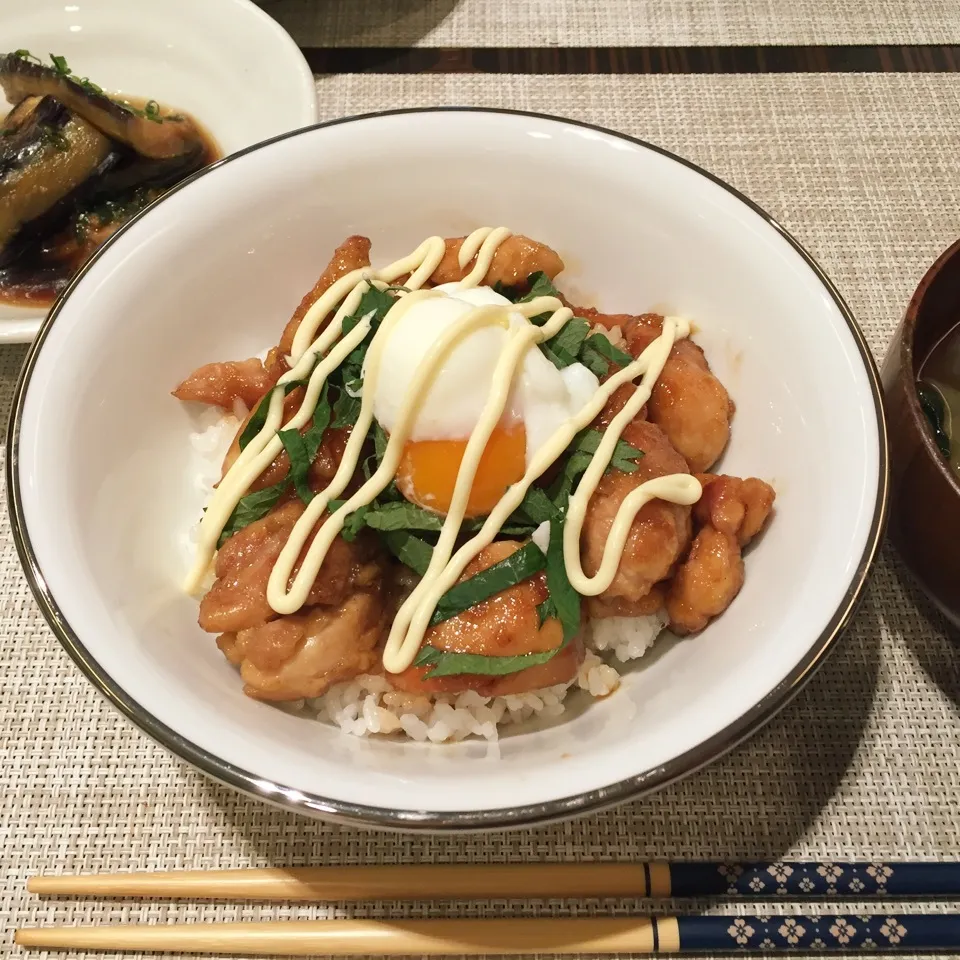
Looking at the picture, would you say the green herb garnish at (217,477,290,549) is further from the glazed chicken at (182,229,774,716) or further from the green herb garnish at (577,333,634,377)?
the green herb garnish at (577,333,634,377)

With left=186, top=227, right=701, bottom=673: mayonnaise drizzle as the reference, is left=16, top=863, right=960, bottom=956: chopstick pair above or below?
below

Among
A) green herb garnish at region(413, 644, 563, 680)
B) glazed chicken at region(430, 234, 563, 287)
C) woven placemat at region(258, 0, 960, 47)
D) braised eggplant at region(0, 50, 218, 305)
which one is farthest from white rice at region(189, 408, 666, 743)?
woven placemat at region(258, 0, 960, 47)

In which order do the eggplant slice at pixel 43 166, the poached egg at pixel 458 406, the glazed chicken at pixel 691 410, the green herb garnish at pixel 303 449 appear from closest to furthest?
the poached egg at pixel 458 406, the green herb garnish at pixel 303 449, the glazed chicken at pixel 691 410, the eggplant slice at pixel 43 166

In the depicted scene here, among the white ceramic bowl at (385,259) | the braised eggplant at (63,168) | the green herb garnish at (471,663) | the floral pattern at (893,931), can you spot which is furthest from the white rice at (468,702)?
the braised eggplant at (63,168)

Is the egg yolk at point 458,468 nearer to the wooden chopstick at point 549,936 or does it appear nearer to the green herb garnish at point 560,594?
the green herb garnish at point 560,594

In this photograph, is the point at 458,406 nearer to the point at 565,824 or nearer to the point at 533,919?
the point at 565,824

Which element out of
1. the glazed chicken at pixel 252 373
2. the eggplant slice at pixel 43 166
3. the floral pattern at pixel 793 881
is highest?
the eggplant slice at pixel 43 166

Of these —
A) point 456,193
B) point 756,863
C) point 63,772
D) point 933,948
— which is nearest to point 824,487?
point 756,863
